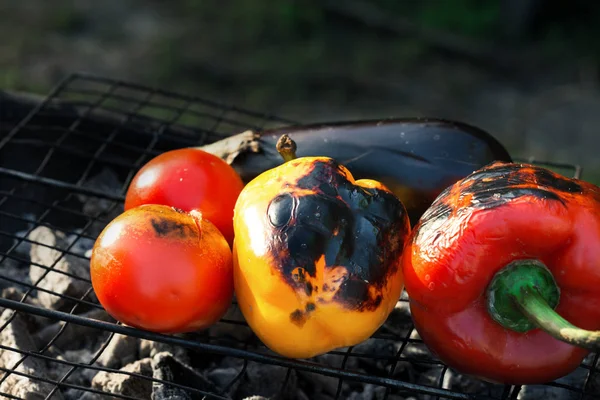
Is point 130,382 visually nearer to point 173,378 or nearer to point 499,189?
point 173,378

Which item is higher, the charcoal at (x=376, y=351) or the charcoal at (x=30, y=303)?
the charcoal at (x=376, y=351)

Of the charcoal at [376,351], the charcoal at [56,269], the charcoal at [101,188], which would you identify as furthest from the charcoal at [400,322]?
the charcoal at [101,188]

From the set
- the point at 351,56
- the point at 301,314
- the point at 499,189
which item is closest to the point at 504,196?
the point at 499,189

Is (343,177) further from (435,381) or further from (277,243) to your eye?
(435,381)

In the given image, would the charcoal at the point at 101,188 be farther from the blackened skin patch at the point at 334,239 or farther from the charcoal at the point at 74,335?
the blackened skin patch at the point at 334,239

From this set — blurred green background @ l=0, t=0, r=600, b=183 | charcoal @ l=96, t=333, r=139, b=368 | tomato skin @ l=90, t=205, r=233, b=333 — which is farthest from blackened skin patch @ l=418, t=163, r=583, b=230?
blurred green background @ l=0, t=0, r=600, b=183

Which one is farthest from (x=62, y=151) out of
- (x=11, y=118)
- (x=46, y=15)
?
(x=46, y=15)
